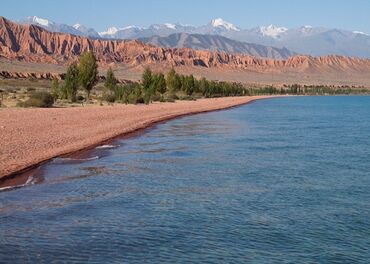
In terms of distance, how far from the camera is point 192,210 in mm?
12969

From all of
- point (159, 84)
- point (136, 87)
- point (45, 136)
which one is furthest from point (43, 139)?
point (159, 84)

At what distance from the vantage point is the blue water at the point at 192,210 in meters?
9.95

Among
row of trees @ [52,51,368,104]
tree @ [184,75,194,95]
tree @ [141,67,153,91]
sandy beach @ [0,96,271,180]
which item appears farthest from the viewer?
tree @ [184,75,194,95]

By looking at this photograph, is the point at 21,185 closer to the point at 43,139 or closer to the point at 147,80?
the point at 43,139

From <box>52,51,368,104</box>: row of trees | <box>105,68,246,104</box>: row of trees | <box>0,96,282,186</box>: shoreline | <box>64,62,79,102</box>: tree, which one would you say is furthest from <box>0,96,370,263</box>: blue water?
<box>105,68,246,104</box>: row of trees

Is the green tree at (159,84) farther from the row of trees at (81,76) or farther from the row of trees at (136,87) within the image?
the row of trees at (81,76)

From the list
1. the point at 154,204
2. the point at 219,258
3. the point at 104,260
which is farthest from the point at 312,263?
the point at 154,204

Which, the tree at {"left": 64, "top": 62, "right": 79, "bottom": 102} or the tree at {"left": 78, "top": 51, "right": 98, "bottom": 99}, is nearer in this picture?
the tree at {"left": 64, "top": 62, "right": 79, "bottom": 102}

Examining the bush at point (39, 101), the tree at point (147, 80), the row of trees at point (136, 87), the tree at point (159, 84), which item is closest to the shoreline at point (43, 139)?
the bush at point (39, 101)

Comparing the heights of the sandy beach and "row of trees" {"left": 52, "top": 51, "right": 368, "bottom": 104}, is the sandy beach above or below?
below

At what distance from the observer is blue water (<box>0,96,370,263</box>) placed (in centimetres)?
995

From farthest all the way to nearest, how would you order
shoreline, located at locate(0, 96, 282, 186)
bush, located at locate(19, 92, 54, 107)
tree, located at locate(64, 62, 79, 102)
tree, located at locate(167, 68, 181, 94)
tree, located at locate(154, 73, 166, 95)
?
tree, located at locate(167, 68, 181, 94), tree, located at locate(154, 73, 166, 95), tree, located at locate(64, 62, 79, 102), bush, located at locate(19, 92, 54, 107), shoreline, located at locate(0, 96, 282, 186)

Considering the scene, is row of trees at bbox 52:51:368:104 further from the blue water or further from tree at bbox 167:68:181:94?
the blue water

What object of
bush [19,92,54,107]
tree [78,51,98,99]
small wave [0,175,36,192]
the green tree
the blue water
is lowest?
the blue water
